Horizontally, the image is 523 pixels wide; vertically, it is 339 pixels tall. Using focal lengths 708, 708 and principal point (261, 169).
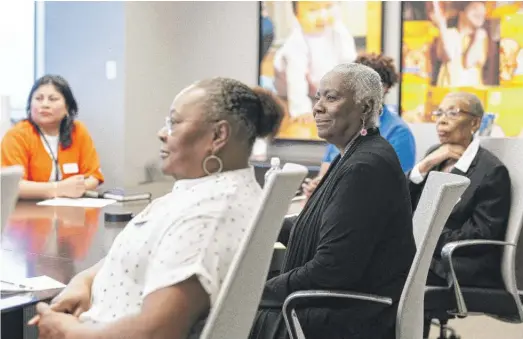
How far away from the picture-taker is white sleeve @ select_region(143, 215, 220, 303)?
4.63 feet

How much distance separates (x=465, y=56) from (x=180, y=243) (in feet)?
12.8

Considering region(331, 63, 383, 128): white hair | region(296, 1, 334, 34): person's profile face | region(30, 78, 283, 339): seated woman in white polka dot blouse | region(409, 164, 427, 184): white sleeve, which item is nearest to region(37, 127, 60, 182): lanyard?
region(409, 164, 427, 184): white sleeve

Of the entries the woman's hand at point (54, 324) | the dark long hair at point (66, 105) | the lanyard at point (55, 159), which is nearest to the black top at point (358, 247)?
the woman's hand at point (54, 324)

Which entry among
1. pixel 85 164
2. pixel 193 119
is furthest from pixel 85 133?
pixel 193 119

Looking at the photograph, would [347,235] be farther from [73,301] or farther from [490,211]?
[490,211]

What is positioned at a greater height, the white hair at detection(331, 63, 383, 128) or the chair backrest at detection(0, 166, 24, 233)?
the white hair at detection(331, 63, 383, 128)

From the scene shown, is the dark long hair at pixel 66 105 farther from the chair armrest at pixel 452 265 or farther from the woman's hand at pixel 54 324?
the woman's hand at pixel 54 324

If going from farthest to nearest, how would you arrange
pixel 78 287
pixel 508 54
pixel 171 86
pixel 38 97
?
pixel 171 86, pixel 508 54, pixel 38 97, pixel 78 287

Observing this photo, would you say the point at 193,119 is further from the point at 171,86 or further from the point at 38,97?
the point at 171,86

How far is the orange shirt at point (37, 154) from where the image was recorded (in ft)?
12.3

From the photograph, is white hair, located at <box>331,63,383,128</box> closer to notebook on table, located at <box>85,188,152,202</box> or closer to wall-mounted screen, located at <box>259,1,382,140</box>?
notebook on table, located at <box>85,188,152,202</box>

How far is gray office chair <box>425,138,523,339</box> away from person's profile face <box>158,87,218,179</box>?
1.48 metres

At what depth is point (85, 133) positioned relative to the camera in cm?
406

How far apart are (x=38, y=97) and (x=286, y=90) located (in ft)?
7.02
